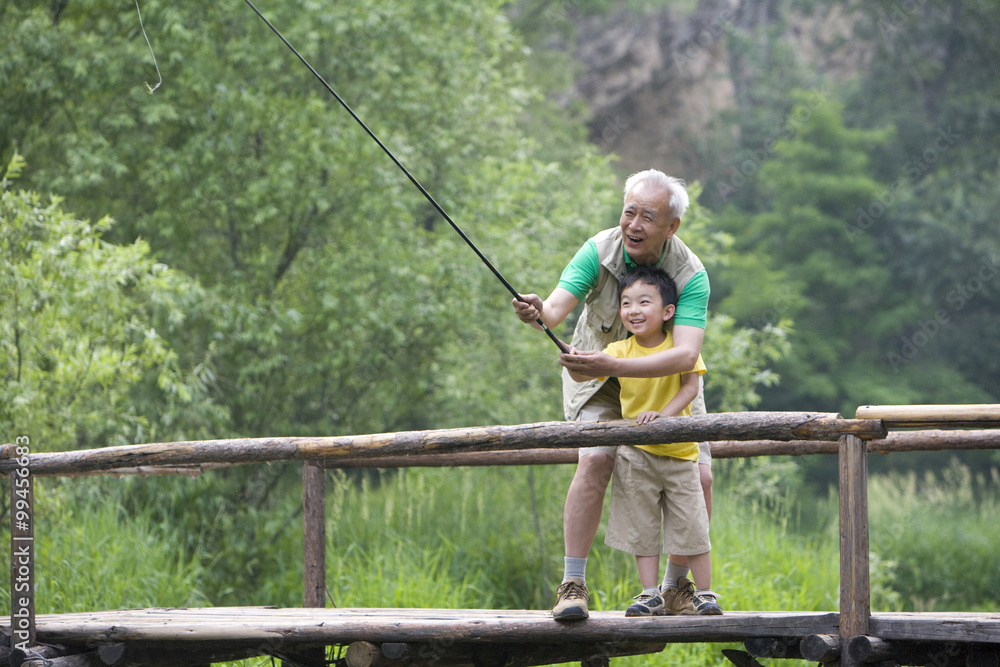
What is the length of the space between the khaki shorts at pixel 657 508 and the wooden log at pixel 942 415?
674 millimetres

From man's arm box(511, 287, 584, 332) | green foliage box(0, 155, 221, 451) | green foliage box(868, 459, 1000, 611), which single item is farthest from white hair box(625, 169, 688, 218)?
green foliage box(868, 459, 1000, 611)

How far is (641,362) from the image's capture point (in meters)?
2.98

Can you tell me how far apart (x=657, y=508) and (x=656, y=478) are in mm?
99

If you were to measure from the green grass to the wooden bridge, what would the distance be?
5.22 ft

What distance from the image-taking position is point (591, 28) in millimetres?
22953


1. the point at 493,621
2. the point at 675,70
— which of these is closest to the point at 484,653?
the point at 493,621

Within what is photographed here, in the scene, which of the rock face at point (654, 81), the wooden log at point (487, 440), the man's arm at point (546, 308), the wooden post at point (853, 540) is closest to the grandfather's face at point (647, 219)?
the man's arm at point (546, 308)

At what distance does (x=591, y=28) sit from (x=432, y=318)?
15.6 meters

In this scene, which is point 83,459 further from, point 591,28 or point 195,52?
point 591,28

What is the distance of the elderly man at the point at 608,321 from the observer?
3.03 m

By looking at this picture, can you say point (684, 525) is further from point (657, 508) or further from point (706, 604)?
point (706, 604)

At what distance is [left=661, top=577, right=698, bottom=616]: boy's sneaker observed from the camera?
10.6ft

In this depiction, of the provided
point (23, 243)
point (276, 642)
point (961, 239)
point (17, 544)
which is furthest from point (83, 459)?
point (961, 239)

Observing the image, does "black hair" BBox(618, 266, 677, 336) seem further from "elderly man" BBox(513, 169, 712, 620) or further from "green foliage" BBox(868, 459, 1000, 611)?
"green foliage" BBox(868, 459, 1000, 611)
